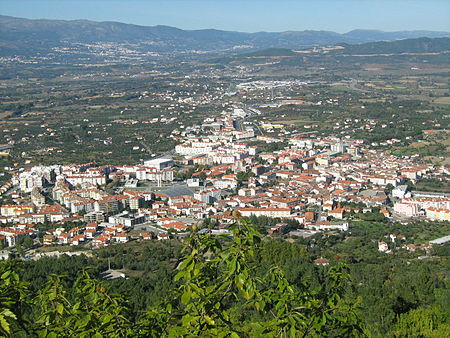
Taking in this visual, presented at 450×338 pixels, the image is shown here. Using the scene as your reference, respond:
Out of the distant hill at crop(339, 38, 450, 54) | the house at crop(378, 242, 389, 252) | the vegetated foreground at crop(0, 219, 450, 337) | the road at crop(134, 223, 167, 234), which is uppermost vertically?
the vegetated foreground at crop(0, 219, 450, 337)

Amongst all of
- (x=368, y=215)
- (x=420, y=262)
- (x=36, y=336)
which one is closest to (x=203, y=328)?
(x=36, y=336)

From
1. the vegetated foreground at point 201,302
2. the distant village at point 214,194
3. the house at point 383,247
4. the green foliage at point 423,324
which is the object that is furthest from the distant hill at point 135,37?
the vegetated foreground at point 201,302

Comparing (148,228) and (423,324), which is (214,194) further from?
(423,324)

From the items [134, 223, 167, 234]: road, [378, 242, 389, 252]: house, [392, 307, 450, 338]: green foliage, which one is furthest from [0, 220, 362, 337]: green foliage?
[134, 223, 167, 234]: road

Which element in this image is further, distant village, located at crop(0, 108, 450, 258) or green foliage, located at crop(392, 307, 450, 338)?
distant village, located at crop(0, 108, 450, 258)

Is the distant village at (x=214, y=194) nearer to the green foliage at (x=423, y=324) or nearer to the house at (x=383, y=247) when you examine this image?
the house at (x=383, y=247)

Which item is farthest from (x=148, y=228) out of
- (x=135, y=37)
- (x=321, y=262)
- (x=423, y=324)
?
(x=135, y=37)

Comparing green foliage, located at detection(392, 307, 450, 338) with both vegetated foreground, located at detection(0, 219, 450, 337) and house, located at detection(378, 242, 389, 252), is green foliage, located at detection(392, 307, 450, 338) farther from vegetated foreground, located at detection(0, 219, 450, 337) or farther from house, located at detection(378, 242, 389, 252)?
house, located at detection(378, 242, 389, 252)

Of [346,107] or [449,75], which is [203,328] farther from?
[449,75]
